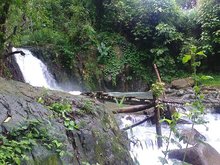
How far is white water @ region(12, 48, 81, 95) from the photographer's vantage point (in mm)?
13062

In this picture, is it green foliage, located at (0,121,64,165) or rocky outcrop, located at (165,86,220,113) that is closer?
green foliage, located at (0,121,64,165)

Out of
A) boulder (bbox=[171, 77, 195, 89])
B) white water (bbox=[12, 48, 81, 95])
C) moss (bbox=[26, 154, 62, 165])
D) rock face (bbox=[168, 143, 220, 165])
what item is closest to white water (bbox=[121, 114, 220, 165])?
rock face (bbox=[168, 143, 220, 165])

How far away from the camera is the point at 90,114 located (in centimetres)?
452

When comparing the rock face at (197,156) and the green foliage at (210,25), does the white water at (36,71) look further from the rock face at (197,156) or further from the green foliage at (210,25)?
the rock face at (197,156)

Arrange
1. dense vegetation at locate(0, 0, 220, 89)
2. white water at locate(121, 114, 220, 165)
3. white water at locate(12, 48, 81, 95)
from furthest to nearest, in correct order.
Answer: dense vegetation at locate(0, 0, 220, 89)
white water at locate(12, 48, 81, 95)
white water at locate(121, 114, 220, 165)

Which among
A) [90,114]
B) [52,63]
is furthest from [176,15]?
[90,114]

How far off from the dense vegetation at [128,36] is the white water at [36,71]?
0.90 meters

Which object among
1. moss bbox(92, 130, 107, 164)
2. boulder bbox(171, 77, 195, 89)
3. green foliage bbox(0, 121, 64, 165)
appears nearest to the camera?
green foliage bbox(0, 121, 64, 165)

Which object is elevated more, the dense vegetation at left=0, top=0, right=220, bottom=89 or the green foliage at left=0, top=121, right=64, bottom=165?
the dense vegetation at left=0, top=0, right=220, bottom=89

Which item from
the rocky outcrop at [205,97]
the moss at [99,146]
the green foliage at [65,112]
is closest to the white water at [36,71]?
the rocky outcrop at [205,97]

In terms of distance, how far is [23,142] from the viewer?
10.5 feet

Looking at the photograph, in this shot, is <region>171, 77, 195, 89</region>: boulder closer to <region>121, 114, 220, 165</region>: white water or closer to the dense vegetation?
the dense vegetation

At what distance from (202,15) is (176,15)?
1.28 metres

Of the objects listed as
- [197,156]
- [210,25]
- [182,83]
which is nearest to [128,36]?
[210,25]
